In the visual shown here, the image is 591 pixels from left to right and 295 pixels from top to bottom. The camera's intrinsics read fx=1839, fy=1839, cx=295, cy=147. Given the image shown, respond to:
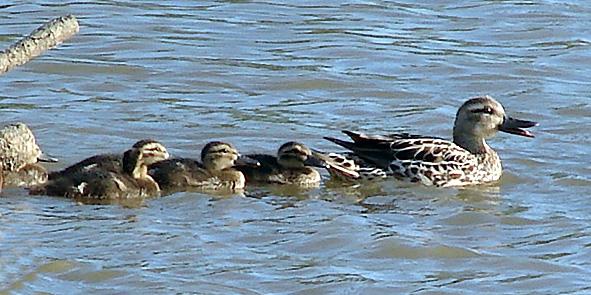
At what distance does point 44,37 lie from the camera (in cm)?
541

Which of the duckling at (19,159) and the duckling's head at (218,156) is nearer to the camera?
the duckling at (19,159)

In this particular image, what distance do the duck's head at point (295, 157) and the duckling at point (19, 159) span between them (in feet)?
4.21

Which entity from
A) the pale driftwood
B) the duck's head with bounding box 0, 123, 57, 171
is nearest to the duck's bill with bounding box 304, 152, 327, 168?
the duck's head with bounding box 0, 123, 57, 171

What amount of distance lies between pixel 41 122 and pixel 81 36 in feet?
9.35

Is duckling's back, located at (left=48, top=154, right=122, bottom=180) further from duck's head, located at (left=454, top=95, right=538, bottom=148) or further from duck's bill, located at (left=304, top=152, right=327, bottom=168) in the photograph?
duck's head, located at (left=454, top=95, right=538, bottom=148)

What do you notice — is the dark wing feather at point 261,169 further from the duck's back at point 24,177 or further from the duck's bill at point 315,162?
the duck's back at point 24,177

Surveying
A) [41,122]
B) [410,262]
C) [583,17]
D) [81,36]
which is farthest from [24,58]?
[583,17]

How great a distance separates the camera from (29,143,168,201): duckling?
30.9 feet

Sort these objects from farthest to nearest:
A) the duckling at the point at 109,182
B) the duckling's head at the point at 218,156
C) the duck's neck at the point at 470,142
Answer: the duck's neck at the point at 470,142 → the duckling's head at the point at 218,156 → the duckling at the point at 109,182

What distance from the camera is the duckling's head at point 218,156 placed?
9.85 m

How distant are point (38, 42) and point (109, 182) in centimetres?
409

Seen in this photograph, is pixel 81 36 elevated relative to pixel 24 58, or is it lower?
lower

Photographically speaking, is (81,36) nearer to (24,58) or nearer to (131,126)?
(131,126)

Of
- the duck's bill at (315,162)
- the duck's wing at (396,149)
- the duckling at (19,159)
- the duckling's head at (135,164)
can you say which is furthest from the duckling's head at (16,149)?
the duck's wing at (396,149)
